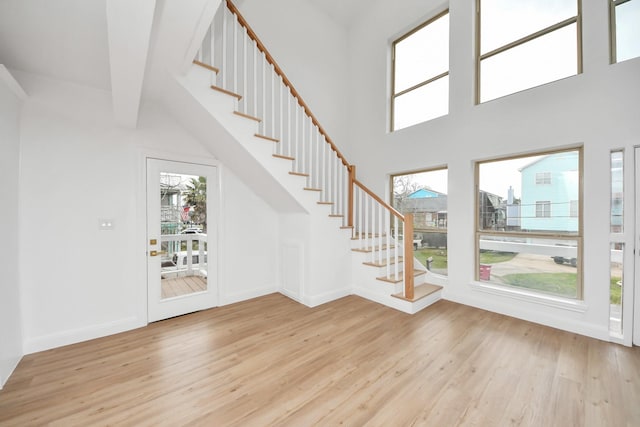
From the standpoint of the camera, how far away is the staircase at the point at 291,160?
261cm

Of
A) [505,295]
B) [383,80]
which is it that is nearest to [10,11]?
[383,80]

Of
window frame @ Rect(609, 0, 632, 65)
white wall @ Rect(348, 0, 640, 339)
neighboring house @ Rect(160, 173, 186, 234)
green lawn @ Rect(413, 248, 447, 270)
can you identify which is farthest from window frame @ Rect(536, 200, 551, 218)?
neighboring house @ Rect(160, 173, 186, 234)

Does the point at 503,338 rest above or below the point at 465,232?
below

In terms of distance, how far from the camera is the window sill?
2627 millimetres

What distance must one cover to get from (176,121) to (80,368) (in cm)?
266

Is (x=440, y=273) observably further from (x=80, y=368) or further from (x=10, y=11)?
(x=10, y=11)

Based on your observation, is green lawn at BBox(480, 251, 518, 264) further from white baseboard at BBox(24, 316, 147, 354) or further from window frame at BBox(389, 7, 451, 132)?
white baseboard at BBox(24, 316, 147, 354)

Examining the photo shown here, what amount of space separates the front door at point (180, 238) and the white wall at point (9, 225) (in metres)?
0.98

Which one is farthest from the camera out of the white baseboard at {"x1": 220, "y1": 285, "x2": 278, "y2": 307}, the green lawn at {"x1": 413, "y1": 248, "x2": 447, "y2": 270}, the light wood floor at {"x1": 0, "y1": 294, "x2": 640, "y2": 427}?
the green lawn at {"x1": 413, "y1": 248, "x2": 447, "y2": 270}

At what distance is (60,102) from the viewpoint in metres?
2.43

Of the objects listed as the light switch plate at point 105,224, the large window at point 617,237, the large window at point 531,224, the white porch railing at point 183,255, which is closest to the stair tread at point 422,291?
the large window at point 531,224

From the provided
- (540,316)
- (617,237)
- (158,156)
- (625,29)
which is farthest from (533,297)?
(158,156)

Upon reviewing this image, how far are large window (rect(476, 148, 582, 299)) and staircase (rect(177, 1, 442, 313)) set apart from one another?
1.04 meters

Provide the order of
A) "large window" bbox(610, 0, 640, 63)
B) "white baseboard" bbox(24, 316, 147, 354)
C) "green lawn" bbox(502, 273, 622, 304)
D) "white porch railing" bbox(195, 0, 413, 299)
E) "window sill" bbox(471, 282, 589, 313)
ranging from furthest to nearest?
"white porch railing" bbox(195, 0, 413, 299) < "window sill" bbox(471, 282, 589, 313) < "green lawn" bbox(502, 273, 622, 304) < "large window" bbox(610, 0, 640, 63) < "white baseboard" bbox(24, 316, 147, 354)
